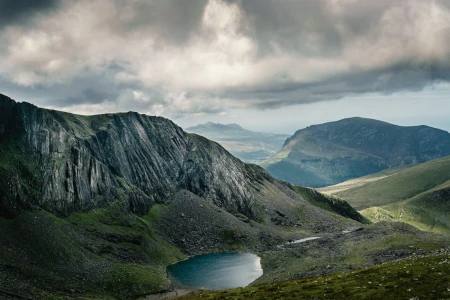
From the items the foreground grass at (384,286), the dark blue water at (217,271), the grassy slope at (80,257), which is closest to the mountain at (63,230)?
the grassy slope at (80,257)

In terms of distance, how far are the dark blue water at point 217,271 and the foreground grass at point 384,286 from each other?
6855 centimetres

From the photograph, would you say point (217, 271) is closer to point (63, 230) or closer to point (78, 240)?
point (78, 240)

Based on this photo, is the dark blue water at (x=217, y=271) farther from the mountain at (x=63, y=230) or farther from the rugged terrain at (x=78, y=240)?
the mountain at (x=63, y=230)

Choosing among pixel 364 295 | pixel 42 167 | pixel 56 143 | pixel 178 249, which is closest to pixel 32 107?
pixel 56 143

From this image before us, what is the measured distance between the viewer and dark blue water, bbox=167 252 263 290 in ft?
452

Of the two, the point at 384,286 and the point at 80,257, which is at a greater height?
the point at 384,286

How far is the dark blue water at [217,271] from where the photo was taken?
137750mm

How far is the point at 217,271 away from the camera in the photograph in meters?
157

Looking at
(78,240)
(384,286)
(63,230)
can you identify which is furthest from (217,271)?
(384,286)

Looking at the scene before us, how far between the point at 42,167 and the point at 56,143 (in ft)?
60.8

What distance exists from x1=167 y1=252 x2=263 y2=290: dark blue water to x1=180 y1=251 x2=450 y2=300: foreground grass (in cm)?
6855

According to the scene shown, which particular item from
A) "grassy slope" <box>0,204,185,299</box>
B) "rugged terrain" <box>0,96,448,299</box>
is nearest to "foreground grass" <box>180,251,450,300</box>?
"grassy slope" <box>0,204,185,299</box>

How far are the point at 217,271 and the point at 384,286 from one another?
112 m

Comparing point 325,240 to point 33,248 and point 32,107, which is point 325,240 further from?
point 32,107
